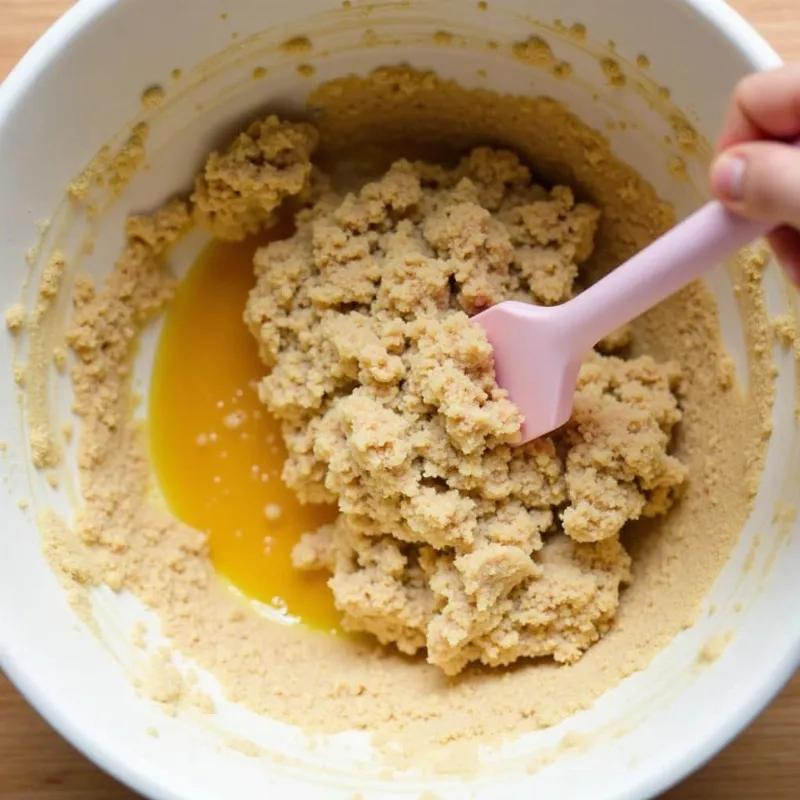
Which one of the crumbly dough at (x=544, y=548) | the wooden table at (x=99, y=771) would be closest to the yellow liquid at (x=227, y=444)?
the crumbly dough at (x=544, y=548)

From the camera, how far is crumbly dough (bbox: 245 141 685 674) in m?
1.26

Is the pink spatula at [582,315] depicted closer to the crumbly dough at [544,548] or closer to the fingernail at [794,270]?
the fingernail at [794,270]

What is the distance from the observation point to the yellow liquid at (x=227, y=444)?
155 centimetres

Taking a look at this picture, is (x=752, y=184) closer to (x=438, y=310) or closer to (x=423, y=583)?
(x=438, y=310)

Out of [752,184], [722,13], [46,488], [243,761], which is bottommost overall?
[243,761]

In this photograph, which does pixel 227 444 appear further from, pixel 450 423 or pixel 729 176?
pixel 729 176

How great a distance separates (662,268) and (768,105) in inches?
7.8

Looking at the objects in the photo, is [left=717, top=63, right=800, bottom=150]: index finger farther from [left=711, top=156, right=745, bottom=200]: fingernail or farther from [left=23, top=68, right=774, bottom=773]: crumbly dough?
[left=23, top=68, right=774, bottom=773]: crumbly dough

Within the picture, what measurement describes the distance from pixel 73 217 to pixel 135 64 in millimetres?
233

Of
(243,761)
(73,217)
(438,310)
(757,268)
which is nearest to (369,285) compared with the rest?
(438,310)

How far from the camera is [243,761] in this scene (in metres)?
1.20

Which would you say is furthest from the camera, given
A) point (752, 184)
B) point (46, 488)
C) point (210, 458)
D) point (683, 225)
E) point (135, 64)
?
point (210, 458)

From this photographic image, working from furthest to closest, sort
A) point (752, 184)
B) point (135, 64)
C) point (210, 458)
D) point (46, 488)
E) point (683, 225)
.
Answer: point (210, 458) < point (46, 488) < point (135, 64) < point (683, 225) < point (752, 184)

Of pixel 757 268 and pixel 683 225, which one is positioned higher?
pixel 683 225
